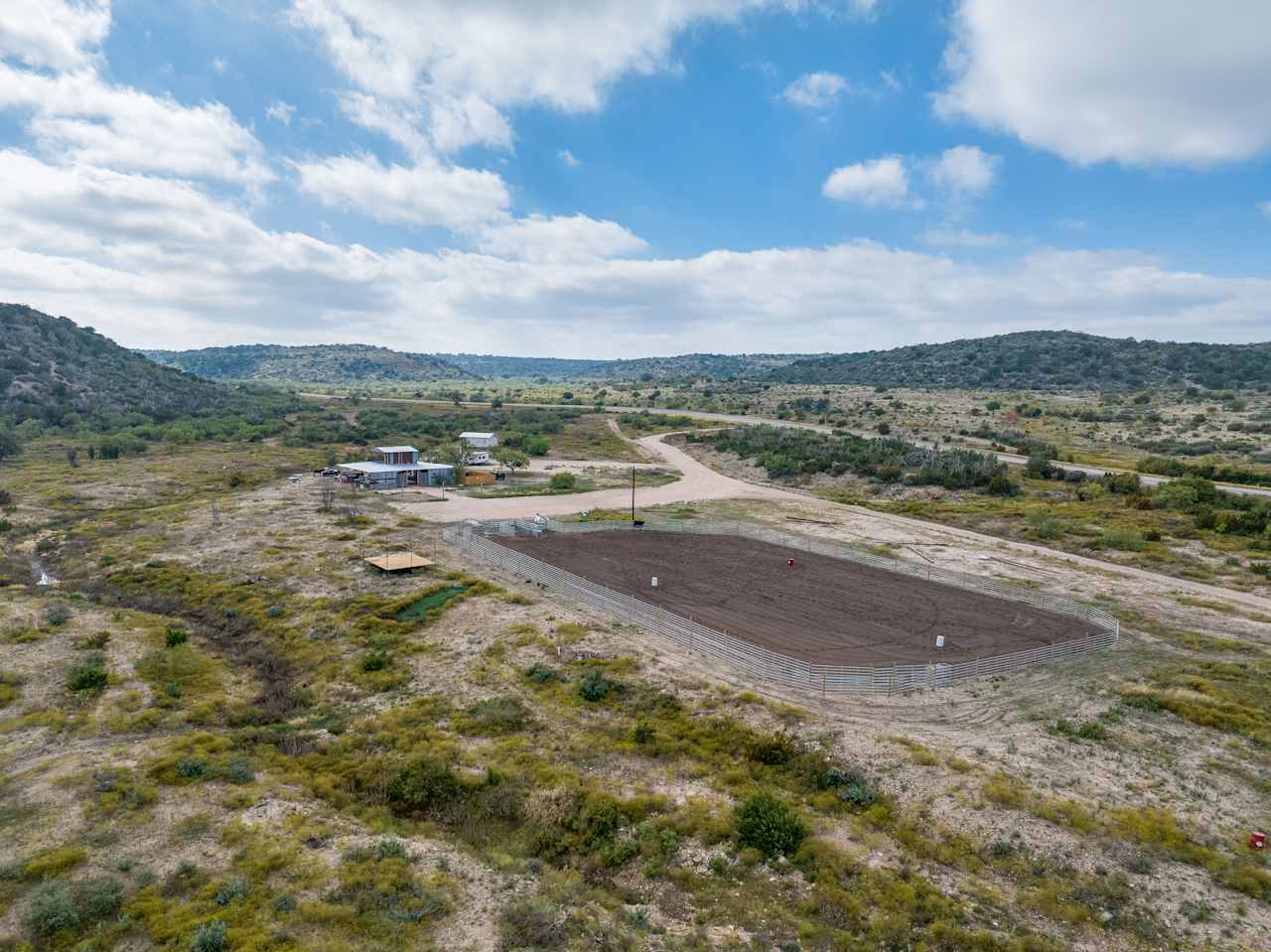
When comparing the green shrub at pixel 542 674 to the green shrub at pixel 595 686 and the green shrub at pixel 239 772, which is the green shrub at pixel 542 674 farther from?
the green shrub at pixel 239 772

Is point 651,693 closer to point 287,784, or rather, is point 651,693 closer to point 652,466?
point 287,784

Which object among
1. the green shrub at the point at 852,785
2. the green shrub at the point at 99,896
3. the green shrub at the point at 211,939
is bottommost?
the green shrub at the point at 852,785

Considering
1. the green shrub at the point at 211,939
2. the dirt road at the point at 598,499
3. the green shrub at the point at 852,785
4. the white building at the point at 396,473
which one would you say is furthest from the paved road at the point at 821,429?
the green shrub at the point at 211,939

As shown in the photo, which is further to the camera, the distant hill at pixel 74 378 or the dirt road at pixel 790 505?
the distant hill at pixel 74 378

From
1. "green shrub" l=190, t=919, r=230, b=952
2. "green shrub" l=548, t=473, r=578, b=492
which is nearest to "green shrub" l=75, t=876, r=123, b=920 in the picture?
"green shrub" l=190, t=919, r=230, b=952

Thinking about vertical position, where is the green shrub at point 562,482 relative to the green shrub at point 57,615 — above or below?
above

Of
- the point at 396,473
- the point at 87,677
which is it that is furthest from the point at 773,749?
the point at 396,473
